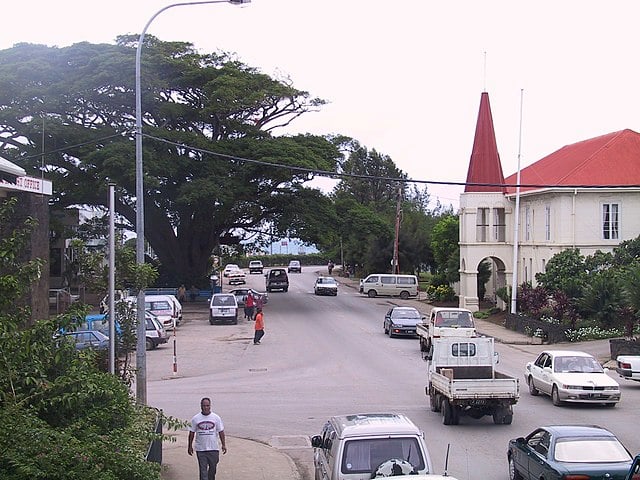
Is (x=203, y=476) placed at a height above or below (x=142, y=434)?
below

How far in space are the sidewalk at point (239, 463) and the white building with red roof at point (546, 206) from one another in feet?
93.4

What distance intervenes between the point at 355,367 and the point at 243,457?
48.3ft

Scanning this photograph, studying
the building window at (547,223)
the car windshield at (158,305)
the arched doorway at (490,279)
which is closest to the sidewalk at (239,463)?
the car windshield at (158,305)

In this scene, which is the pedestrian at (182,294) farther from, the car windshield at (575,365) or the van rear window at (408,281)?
the car windshield at (575,365)

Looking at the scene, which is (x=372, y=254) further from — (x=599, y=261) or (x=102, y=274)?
(x=102, y=274)

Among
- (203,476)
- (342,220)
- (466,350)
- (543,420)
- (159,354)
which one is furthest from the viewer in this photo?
(342,220)

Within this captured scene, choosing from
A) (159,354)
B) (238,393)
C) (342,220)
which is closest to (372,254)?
(342,220)

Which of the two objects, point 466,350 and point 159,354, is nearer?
point 466,350

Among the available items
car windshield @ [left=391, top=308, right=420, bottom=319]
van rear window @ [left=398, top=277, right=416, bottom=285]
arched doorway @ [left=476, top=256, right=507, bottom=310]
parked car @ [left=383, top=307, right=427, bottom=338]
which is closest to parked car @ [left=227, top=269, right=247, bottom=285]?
van rear window @ [left=398, top=277, right=416, bottom=285]

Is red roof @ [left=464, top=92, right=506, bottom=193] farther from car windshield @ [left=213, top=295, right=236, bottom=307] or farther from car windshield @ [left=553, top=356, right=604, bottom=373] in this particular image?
car windshield @ [left=553, top=356, right=604, bottom=373]

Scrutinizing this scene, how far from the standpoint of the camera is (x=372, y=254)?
8381 cm

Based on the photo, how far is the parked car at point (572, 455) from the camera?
12.4 m

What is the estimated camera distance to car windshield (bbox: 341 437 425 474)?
37.1ft

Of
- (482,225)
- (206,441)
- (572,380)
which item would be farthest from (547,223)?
(206,441)
